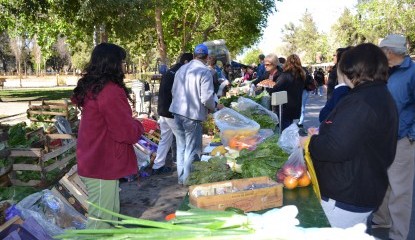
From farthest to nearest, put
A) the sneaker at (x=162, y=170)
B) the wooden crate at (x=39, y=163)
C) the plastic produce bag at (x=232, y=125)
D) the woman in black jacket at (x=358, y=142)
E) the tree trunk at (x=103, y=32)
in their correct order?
the tree trunk at (x=103, y=32), the sneaker at (x=162, y=170), the wooden crate at (x=39, y=163), the plastic produce bag at (x=232, y=125), the woman in black jacket at (x=358, y=142)

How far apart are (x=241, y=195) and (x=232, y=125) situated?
7.59 ft

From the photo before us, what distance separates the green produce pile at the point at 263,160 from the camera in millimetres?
3285

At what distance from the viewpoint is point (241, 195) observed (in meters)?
2.61

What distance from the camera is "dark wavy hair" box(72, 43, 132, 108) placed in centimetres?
331

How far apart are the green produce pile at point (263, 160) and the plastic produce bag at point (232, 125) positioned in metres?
0.88

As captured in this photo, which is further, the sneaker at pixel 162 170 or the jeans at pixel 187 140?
the sneaker at pixel 162 170

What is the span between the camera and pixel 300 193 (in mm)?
3068

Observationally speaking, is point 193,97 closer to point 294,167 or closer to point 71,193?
point 71,193

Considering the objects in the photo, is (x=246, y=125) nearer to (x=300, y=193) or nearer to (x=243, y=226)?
(x=300, y=193)

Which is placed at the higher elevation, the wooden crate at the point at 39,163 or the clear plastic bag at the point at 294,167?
the clear plastic bag at the point at 294,167

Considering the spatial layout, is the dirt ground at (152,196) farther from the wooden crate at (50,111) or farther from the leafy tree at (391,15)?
the leafy tree at (391,15)

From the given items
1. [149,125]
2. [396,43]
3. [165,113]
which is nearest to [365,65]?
[396,43]

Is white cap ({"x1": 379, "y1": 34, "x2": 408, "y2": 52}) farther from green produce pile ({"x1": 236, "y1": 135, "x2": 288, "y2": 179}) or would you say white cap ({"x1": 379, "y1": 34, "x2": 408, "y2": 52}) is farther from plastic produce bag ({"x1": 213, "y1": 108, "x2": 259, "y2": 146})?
plastic produce bag ({"x1": 213, "y1": 108, "x2": 259, "y2": 146})

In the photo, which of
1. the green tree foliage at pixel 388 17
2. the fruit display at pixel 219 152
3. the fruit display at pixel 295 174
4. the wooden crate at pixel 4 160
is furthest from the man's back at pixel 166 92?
the green tree foliage at pixel 388 17
